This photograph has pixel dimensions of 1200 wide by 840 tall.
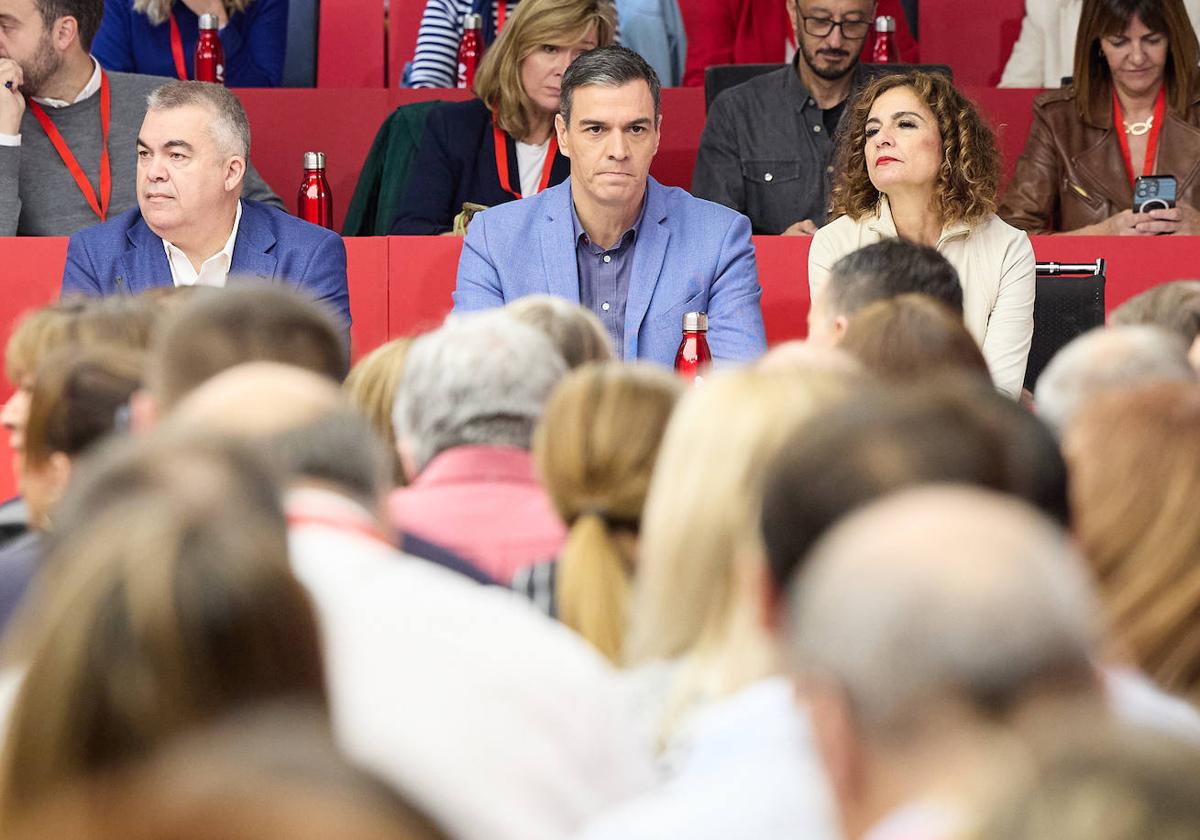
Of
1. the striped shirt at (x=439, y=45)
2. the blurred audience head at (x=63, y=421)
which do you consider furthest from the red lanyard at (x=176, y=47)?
the blurred audience head at (x=63, y=421)

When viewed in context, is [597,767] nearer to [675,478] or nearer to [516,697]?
[516,697]

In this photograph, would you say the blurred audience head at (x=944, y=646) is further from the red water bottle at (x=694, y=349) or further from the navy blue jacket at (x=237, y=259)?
the navy blue jacket at (x=237, y=259)

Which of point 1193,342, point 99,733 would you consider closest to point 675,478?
point 99,733

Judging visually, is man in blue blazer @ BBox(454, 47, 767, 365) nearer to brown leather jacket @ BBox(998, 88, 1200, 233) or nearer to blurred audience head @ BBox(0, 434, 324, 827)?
brown leather jacket @ BBox(998, 88, 1200, 233)

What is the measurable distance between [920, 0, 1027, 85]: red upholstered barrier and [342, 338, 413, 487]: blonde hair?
4.26 m

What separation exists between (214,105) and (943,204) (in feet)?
5.66

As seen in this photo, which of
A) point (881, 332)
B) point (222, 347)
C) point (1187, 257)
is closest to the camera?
point (222, 347)

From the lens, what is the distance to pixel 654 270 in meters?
4.04

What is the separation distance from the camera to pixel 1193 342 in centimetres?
292

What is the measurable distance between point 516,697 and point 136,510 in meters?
0.46

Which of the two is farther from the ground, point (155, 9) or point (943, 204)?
point (155, 9)

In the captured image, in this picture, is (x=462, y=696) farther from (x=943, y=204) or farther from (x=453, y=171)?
(x=453, y=171)

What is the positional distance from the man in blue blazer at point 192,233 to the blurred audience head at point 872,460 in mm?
2865

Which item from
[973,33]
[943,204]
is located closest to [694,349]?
[943,204]
